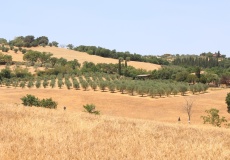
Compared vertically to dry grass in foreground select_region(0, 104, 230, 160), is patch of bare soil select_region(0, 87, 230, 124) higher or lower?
lower

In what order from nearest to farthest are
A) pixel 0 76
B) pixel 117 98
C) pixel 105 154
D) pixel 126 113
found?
pixel 105 154 → pixel 126 113 → pixel 117 98 → pixel 0 76

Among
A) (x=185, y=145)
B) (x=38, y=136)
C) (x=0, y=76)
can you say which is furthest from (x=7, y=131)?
→ (x=0, y=76)

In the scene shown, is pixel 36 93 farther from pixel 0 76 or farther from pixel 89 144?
pixel 89 144

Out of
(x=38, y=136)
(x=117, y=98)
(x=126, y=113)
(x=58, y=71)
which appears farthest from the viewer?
(x=58, y=71)

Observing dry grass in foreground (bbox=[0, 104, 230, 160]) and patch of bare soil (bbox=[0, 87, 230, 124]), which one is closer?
dry grass in foreground (bbox=[0, 104, 230, 160])

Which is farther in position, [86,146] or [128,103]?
[128,103]

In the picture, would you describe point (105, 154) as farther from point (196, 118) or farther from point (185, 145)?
point (196, 118)

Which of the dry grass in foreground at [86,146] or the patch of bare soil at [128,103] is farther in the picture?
the patch of bare soil at [128,103]

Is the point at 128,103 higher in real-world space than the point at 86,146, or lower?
lower

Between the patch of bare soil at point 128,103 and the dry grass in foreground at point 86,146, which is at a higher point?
the dry grass in foreground at point 86,146

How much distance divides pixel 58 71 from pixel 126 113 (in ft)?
244

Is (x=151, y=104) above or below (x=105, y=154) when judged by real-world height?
below

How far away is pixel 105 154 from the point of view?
→ 281 inches

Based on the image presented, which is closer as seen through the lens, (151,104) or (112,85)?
(151,104)
